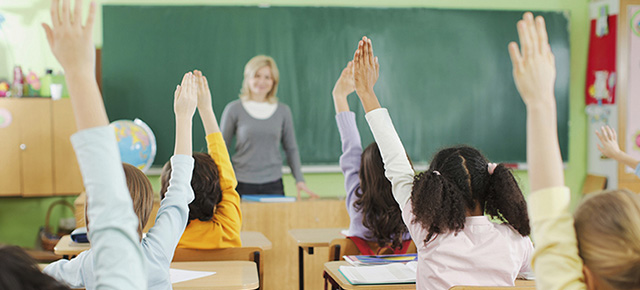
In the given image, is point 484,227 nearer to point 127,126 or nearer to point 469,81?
point 127,126

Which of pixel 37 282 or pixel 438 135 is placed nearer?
pixel 37 282

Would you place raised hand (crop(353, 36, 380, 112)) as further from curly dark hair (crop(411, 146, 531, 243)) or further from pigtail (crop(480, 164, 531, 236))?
pigtail (crop(480, 164, 531, 236))

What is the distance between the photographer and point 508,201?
1784 mm

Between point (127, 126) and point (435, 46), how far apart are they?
A: 2.69 meters

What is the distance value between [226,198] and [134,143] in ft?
6.70

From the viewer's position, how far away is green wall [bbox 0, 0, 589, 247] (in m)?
4.93

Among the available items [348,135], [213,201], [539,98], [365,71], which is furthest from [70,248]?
[539,98]

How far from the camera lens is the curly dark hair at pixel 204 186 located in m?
2.32

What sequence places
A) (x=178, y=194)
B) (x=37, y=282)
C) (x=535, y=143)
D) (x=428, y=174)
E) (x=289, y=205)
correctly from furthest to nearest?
1. (x=289, y=205)
2. (x=428, y=174)
3. (x=178, y=194)
4. (x=535, y=143)
5. (x=37, y=282)

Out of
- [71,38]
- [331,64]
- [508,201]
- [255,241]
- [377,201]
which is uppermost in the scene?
[331,64]

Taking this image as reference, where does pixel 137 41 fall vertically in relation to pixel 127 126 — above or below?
above

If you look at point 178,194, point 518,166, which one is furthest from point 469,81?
point 178,194

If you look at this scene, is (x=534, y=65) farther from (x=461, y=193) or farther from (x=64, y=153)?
(x=64, y=153)

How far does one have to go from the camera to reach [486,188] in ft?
6.08
